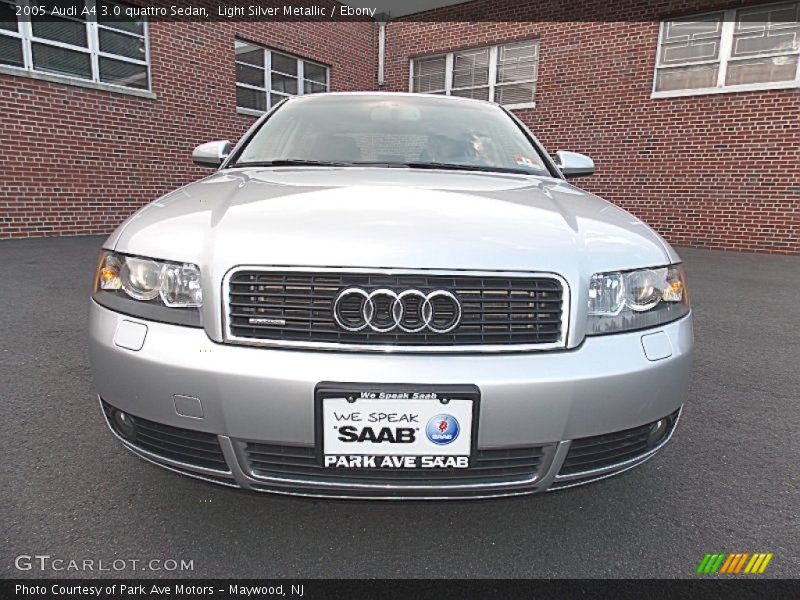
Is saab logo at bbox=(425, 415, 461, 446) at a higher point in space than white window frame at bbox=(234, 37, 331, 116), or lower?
lower

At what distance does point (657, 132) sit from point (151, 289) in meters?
10.2

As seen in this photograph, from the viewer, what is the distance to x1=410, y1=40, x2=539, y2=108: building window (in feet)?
36.2

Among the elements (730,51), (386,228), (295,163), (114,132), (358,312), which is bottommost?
(358,312)

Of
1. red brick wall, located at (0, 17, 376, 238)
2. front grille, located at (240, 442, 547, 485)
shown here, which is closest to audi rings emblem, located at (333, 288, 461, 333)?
front grille, located at (240, 442, 547, 485)

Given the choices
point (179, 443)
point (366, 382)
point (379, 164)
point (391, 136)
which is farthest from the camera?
point (391, 136)

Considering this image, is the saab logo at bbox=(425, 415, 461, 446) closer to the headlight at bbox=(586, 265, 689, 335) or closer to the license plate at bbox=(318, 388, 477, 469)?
the license plate at bbox=(318, 388, 477, 469)

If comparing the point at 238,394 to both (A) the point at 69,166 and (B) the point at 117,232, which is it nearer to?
(B) the point at 117,232

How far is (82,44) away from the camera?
7918mm

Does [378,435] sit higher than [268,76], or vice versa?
[268,76]

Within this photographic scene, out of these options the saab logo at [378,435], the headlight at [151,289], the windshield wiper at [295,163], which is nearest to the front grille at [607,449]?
the saab logo at [378,435]

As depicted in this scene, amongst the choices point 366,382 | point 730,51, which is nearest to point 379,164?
point 366,382

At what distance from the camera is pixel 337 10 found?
12.0 m

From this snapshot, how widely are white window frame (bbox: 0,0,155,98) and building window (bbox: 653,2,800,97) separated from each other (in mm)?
9099
